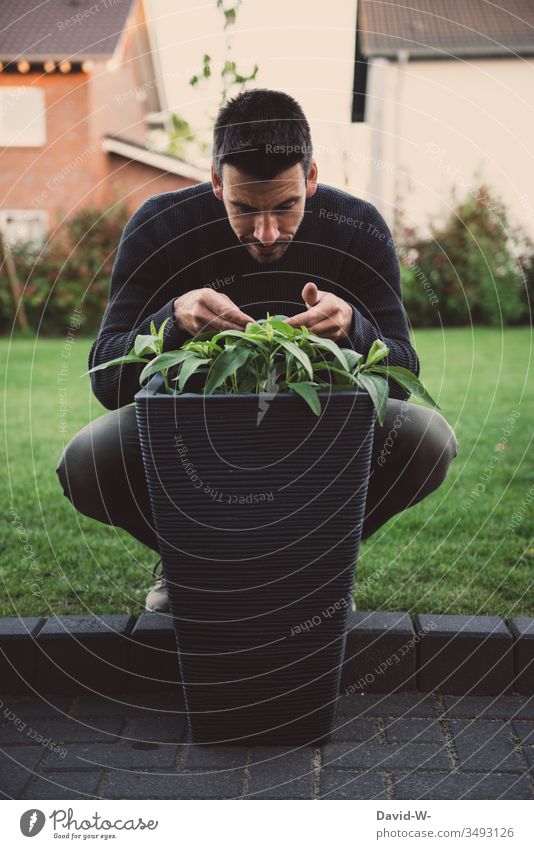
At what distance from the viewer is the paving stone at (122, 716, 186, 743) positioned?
189 cm

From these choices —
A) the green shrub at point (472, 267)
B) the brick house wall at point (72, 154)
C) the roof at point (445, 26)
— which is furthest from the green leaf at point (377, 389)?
the brick house wall at point (72, 154)

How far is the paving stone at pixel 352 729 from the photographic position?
188cm

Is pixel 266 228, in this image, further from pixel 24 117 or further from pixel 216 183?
pixel 24 117

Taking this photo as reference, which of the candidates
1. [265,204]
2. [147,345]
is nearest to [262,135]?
[265,204]

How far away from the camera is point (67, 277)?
1048cm

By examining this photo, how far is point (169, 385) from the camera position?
176cm

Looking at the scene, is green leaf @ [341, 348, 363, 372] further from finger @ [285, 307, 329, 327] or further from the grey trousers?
the grey trousers

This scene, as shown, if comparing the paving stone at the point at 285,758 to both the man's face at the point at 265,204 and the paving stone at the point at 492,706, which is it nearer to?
the paving stone at the point at 492,706

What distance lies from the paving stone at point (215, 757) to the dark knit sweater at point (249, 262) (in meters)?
0.97

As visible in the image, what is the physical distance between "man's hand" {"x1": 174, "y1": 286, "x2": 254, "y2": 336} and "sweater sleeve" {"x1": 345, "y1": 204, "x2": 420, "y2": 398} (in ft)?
1.65

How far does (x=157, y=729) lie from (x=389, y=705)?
528 mm

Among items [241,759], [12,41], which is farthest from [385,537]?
[12,41]

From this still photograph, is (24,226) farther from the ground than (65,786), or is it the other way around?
(65,786)
